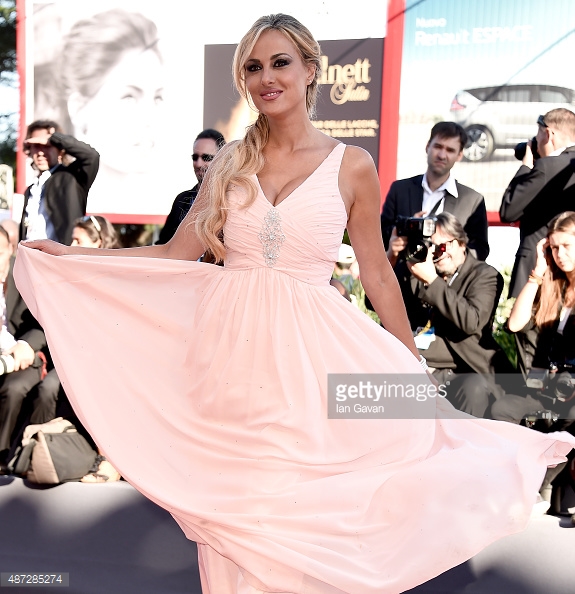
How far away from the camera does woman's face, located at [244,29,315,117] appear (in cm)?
291

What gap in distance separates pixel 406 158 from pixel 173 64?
2.19 metres

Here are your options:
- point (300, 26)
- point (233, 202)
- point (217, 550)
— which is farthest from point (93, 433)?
point (300, 26)

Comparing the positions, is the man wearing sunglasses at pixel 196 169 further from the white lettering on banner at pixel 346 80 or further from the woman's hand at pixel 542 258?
the woman's hand at pixel 542 258

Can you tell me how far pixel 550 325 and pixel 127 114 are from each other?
14.3 feet

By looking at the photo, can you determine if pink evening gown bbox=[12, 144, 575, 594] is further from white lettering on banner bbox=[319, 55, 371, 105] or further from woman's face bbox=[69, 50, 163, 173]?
woman's face bbox=[69, 50, 163, 173]

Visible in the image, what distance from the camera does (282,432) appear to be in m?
2.70

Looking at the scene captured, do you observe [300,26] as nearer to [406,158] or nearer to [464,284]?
[464,284]

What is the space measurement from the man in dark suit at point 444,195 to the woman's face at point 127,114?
9.51 feet

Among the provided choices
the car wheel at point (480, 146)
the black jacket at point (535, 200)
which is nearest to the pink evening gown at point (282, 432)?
the black jacket at point (535, 200)

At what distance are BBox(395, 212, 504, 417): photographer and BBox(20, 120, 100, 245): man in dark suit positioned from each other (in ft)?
8.12

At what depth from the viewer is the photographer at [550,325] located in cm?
448

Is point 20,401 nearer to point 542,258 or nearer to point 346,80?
point 542,258

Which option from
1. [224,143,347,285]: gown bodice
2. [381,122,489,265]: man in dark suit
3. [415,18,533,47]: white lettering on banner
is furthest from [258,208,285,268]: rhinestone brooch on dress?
[415,18,533,47]: white lettering on banner

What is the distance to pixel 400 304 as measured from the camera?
3119mm
